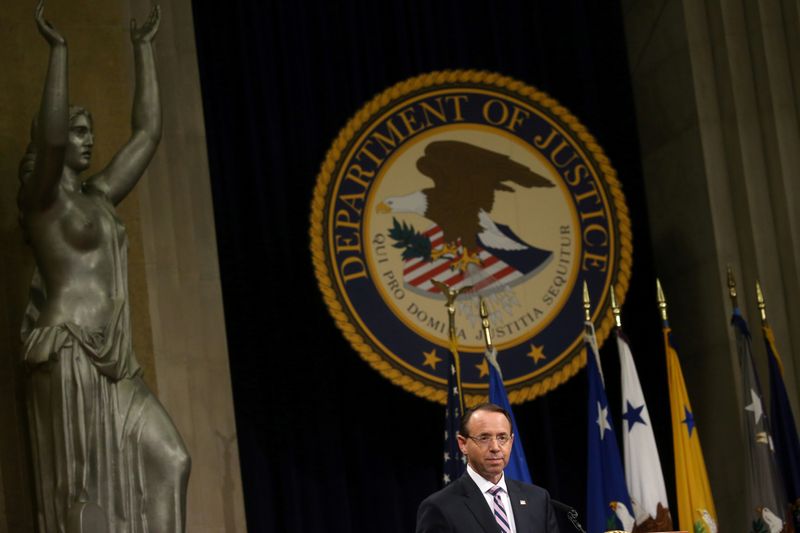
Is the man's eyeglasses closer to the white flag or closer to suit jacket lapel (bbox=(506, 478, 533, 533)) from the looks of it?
suit jacket lapel (bbox=(506, 478, 533, 533))

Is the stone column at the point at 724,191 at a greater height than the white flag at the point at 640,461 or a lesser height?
greater

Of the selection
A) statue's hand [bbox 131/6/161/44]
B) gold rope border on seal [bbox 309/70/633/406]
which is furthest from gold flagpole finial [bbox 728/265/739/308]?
statue's hand [bbox 131/6/161/44]

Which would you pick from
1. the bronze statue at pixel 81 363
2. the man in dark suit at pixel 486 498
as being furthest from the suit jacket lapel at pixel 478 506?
the bronze statue at pixel 81 363

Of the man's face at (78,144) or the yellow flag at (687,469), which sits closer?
the man's face at (78,144)

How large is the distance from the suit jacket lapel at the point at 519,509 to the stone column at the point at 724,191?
14.7 ft

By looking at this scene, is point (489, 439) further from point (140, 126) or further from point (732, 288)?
point (732, 288)

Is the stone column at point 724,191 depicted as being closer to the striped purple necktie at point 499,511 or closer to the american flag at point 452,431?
the american flag at point 452,431

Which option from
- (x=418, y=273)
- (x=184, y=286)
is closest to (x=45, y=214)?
(x=184, y=286)

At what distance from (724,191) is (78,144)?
4235 millimetres

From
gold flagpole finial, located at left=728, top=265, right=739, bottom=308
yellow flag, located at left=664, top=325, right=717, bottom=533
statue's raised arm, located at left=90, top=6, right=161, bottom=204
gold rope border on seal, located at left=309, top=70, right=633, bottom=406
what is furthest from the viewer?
gold rope border on seal, located at left=309, top=70, right=633, bottom=406

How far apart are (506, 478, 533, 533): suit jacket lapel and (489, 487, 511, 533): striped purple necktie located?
0.10 ft

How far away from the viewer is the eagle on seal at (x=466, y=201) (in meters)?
9.61

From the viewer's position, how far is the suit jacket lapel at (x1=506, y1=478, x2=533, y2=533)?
488 cm

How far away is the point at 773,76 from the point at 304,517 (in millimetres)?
3744
